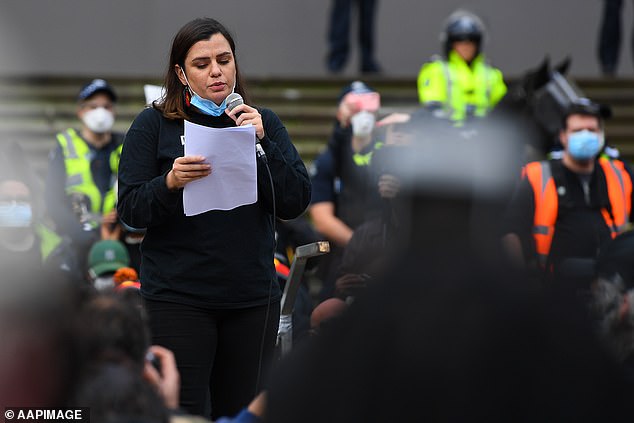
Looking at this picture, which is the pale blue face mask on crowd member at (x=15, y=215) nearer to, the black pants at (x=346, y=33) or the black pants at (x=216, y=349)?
the black pants at (x=216, y=349)

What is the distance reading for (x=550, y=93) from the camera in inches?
414

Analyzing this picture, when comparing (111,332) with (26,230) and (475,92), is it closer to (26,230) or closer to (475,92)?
(26,230)

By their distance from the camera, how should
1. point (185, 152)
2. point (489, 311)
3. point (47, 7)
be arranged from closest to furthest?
point (489, 311) < point (185, 152) < point (47, 7)

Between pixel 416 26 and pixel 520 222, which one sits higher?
pixel 416 26

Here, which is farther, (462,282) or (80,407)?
(80,407)

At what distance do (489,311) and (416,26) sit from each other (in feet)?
40.8

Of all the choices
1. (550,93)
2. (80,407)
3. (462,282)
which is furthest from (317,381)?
(550,93)

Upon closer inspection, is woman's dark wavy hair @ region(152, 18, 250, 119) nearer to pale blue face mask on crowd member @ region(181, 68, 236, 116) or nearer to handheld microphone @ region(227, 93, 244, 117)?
pale blue face mask on crowd member @ region(181, 68, 236, 116)

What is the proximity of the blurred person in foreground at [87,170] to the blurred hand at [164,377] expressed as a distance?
5111 mm

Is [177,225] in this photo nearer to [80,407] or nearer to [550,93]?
[80,407]

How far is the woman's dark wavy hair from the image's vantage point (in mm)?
4367

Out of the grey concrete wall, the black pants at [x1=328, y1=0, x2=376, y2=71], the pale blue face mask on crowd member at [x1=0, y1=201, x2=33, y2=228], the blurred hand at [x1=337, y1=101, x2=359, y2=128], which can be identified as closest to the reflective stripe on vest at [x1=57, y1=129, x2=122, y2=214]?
the pale blue face mask on crowd member at [x1=0, y1=201, x2=33, y2=228]

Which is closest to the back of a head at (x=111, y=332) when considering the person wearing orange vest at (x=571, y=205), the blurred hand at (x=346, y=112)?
the person wearing orange vest at (x=571, y=205)

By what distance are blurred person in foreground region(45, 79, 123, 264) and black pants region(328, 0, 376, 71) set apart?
4.33 meters
